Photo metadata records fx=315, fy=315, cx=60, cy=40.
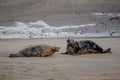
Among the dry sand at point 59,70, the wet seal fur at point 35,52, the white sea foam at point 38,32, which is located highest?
the white sea foam at point 38,32

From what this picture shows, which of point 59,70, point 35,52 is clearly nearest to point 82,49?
point 35,52

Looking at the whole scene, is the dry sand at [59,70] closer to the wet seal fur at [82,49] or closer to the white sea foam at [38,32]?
the wet seal fur at [82,49]

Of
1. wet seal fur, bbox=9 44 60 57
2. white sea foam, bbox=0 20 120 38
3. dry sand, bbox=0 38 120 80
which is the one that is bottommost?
dry sand, bbox=0 38 120 80

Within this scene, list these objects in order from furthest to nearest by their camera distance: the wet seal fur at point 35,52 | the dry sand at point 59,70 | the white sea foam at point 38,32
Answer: the white sea foam at point 38,32 < the wet seal fur at point 35,52 < the dry sand at point 59,70

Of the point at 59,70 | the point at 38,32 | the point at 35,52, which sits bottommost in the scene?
the point at 59,70

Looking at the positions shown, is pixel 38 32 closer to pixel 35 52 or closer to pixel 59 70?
pixel 35 52

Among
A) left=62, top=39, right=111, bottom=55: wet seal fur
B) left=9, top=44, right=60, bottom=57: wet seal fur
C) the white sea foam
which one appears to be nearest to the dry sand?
left=9, top=44, right=60, bottom=57: wet seal fur

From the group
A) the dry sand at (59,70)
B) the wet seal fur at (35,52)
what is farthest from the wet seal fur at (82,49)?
the dry sand at (59,70)

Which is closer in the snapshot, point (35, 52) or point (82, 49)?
Answer: point (35, 52)

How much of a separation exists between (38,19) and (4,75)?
14.6m

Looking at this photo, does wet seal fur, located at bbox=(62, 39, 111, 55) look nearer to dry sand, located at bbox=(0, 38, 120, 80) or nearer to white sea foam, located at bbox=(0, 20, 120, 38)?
dry sand, located at bbox=(0, 38, 120, 80)

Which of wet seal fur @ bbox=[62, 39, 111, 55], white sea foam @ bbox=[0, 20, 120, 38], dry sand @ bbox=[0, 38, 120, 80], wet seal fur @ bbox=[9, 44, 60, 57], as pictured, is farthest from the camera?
white sea foam @ bbox=[0, 20, 120, 38]

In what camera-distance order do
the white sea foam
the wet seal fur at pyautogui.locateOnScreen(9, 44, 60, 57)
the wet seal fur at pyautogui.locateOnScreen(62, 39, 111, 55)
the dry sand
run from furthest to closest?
the white sea foam < the wet seal fur at pyautogui.locateOnScreen(62, 39, 111, 55) < the wet seal fur at pyautogui.locateOnScreen(9, 44, 60, 57) < the dry sand

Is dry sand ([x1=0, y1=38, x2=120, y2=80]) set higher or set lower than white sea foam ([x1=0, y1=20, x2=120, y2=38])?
lower
